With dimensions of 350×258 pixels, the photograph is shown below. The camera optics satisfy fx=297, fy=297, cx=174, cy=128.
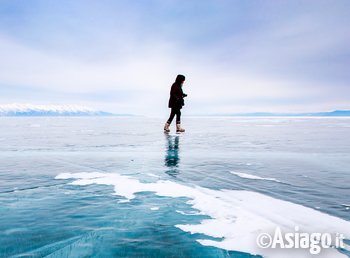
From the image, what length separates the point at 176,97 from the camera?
44.3 ft

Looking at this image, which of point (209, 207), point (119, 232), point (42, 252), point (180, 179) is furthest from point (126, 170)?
point (42, 252)

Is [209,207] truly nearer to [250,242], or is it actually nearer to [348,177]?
[250,242]

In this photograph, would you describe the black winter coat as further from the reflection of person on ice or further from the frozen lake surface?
the frozen lake surface

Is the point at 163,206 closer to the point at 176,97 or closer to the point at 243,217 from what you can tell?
the point at 243,217

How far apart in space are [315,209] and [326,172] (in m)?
2.27

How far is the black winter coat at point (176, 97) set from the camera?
1352cm

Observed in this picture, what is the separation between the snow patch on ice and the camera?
90.1 inches

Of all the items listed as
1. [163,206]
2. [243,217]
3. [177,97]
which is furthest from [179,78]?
[243,217]

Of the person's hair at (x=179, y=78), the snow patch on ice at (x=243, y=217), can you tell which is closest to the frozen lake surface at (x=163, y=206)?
the snow patch on ice at (x=243, y=217)

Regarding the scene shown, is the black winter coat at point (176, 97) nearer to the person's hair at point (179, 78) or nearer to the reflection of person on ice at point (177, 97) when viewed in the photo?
the reflection of person on ice at point (177, 97)

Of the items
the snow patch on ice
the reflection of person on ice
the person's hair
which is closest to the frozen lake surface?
the snow patch on ice

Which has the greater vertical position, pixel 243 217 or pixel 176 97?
pixel 176 97

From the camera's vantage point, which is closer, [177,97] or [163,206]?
[163,206]

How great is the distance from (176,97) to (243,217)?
1095cm
